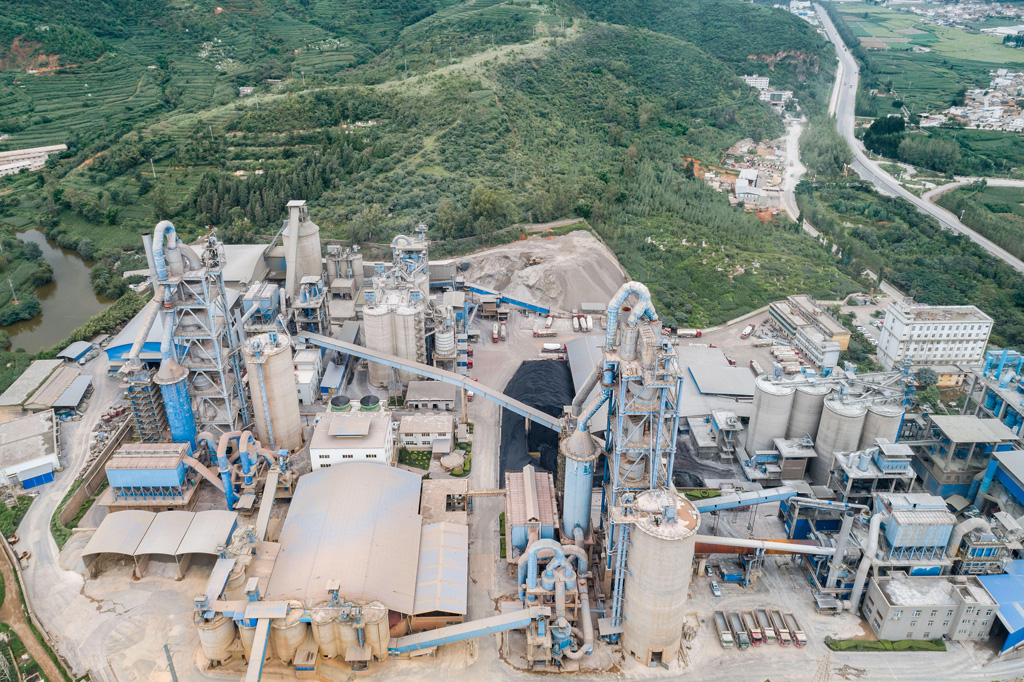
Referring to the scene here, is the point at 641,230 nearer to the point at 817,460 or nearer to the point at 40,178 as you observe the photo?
the point at 817,460

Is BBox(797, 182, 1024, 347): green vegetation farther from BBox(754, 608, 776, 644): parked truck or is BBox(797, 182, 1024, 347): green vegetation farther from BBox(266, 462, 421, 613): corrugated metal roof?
BBox(266, 462, 421, 613): corrugated metal roof

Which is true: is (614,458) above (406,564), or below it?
above

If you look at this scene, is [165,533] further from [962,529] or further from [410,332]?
[962,529]

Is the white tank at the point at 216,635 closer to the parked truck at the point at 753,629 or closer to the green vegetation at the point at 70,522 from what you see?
the green vegetation at the point at 70,522

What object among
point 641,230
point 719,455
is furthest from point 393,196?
point 719,455

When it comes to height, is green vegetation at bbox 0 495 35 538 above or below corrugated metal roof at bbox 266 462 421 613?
below

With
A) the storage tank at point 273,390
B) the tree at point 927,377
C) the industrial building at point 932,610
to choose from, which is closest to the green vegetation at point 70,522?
the storage tank at point 273,390

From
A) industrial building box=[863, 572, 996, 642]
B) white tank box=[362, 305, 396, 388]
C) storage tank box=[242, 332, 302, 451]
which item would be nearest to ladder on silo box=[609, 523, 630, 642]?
industrial building box=[863, 572, 996, 642]

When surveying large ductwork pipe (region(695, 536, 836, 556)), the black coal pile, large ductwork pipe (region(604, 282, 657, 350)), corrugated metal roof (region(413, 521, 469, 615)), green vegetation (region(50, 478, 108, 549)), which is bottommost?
green vegetation (region(50, 478, 108, 549))

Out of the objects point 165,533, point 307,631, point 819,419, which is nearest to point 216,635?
point 307,631
